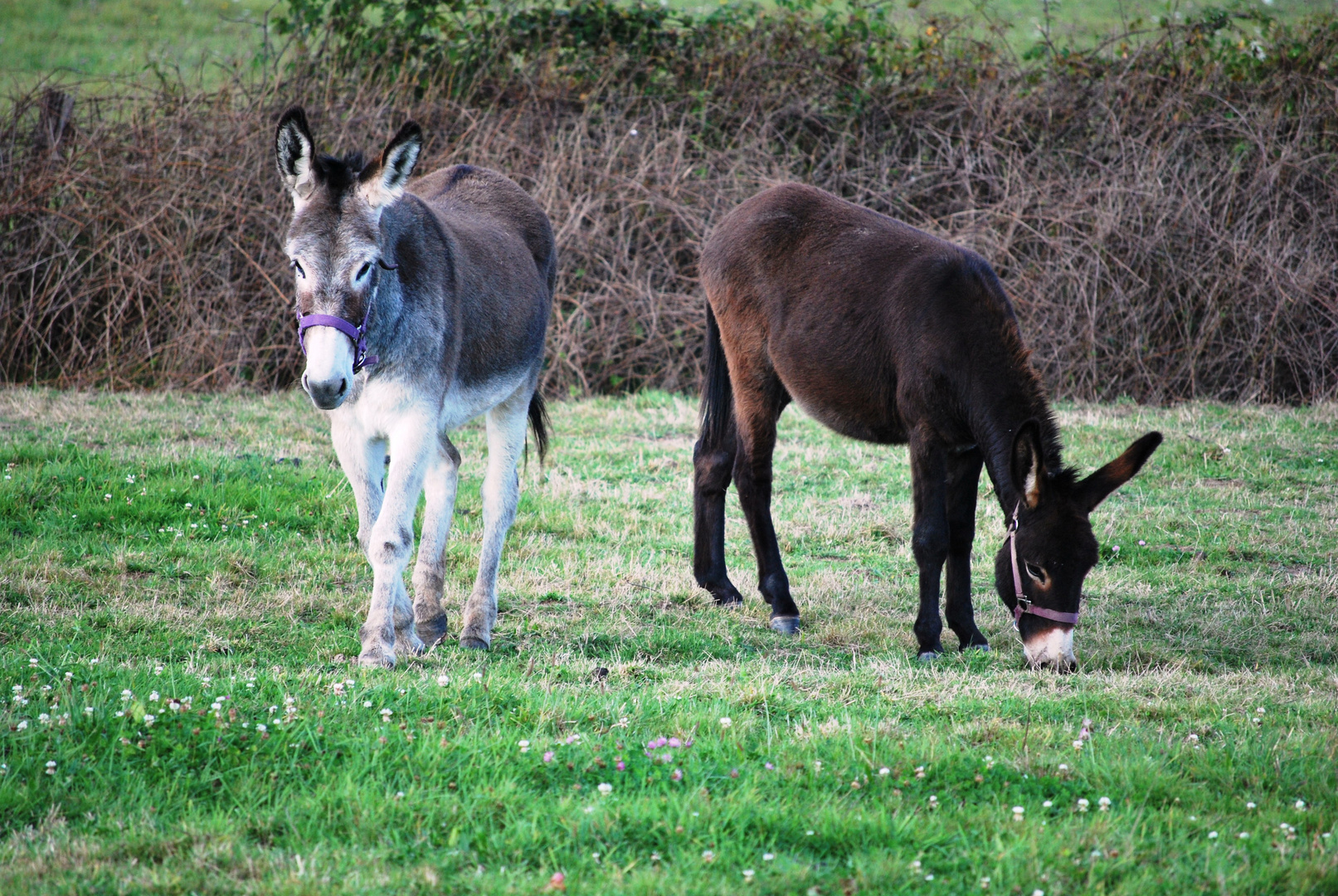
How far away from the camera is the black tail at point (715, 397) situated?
5980 millimetres

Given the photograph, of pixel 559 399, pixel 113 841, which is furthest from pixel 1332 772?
pixel 559 399

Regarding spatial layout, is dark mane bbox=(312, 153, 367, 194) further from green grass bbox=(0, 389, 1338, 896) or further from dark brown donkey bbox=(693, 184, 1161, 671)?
dark brown donkey bbox=(693, 184, 1161, 671)

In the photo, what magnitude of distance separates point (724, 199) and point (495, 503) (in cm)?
628

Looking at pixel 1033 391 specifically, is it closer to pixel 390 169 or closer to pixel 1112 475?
pixel 1112 475

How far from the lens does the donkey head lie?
173 inches

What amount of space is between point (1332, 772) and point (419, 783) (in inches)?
96.7

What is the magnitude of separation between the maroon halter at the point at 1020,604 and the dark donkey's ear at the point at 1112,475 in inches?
9.7

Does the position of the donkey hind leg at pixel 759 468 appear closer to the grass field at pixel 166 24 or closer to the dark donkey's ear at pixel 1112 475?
the dark donkey's ear at pixel 1112 475

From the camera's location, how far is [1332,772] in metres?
3.18

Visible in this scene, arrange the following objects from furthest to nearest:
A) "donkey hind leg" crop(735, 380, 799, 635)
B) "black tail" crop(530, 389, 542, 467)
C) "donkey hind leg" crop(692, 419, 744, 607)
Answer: "black tail" crop(530, 389, 542, 467) → "donkey hind leg" crop(692, 419, 744, 607) → "donkey hind leg" crop(735, 380, 799, 635)

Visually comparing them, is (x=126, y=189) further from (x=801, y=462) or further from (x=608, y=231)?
(x=801, y=462)

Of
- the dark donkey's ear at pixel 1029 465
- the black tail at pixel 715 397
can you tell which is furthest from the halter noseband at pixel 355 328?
the dark donkey's ear at pixel 1029 465

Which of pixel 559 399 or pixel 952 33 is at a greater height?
pixel 952 33

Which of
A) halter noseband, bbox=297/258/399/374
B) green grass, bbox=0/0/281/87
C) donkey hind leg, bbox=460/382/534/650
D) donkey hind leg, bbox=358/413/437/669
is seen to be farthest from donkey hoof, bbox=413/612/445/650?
green grass, bbox=0/0/281/87
